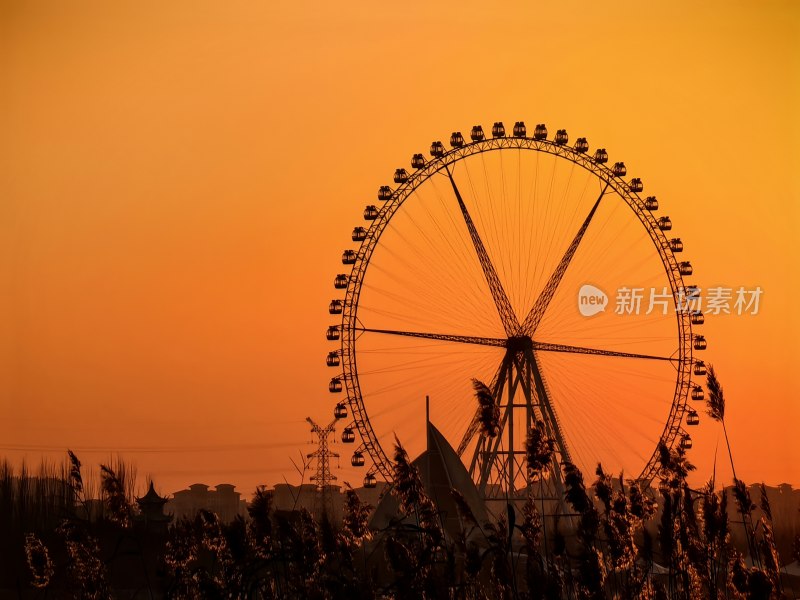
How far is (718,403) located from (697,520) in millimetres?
1054

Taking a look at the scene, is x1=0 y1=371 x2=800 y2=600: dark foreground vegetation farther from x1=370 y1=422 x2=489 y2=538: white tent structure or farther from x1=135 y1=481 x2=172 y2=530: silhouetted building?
x1=135 y1=481 x2=172 y2=530: silhouetted building

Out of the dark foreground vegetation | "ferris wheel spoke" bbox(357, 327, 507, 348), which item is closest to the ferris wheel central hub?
"ferris wheel spoke" bbox(357, 327, 507, 348)

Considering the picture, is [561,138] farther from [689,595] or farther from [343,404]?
[689,595]

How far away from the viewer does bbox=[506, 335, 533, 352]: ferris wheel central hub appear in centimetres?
4444

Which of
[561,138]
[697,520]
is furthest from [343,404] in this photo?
[697,520]

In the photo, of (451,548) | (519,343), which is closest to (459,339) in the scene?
(519,343)

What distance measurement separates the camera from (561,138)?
153ft

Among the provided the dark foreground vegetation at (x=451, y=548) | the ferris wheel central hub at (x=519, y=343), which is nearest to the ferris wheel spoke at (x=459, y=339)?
the ferris wheel central hub at (x=519, y=343)

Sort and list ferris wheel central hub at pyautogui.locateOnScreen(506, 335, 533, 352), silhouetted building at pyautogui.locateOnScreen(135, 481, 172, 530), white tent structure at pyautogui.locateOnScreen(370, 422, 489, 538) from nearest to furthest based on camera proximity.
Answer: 1. white tent structure at pyautogui.locateOnScreen(370, 422, 489, 538)
2. ferris wheel central hub at pyautogui.locateOnScreen(506, 335, 533, 352)
3. silhouetted building at pyautogui.locateOnScreen(135, 481, 172, 530)

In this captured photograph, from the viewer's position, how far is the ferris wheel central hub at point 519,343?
1750 inches

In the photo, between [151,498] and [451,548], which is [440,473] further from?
[451,548]

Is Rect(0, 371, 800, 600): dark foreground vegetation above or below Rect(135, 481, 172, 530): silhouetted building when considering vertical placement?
below

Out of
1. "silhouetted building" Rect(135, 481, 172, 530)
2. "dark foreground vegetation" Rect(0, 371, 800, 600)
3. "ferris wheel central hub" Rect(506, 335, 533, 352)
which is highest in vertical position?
"ferris wheel central hub" Rect(506, 335, 533, 352)

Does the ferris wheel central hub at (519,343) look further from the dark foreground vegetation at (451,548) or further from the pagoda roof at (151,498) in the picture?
the dark foreground vegetation at (451,548)
